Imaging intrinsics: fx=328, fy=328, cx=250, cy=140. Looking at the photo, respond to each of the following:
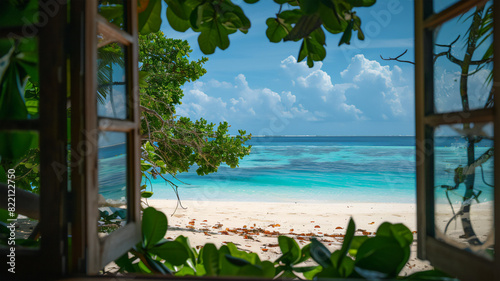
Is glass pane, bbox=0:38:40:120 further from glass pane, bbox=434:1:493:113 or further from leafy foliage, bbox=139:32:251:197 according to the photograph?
leafy foliage, bbox=139:32:251:197

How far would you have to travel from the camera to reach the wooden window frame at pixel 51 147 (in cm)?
62

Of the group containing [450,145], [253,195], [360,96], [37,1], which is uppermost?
[360,96]

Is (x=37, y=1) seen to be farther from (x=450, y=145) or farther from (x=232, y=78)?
(x=232, y=78)

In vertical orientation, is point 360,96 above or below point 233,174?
above

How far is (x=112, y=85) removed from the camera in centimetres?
79

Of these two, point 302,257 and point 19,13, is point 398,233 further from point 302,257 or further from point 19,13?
point 19,13

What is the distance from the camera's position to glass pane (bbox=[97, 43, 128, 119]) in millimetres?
769

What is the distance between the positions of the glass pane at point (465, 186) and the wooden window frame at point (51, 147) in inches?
29.9

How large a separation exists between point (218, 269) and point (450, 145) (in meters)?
0.59

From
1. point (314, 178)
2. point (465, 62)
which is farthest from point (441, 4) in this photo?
point (314, 178)

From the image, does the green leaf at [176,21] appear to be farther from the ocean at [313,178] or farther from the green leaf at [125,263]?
the ocean at [313,178]

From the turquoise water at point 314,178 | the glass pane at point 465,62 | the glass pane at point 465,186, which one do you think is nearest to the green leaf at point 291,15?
the glass pane at point 465,62

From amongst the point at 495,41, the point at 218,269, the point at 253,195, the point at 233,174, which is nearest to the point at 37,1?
the point at 218,269

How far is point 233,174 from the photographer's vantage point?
17156 mm
